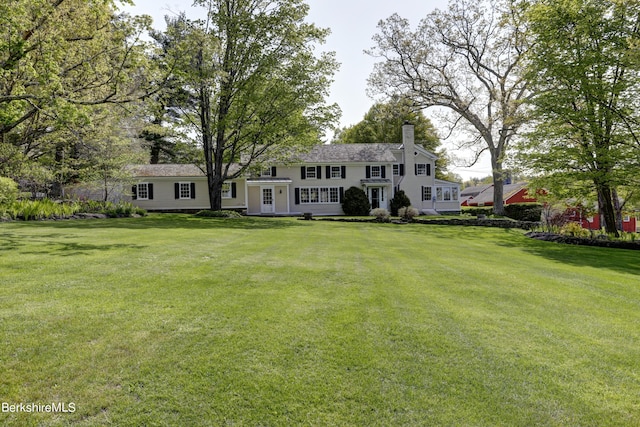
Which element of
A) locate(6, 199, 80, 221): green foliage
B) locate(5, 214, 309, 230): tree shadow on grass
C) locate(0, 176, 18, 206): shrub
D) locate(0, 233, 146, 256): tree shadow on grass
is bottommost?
locate(0, 233, 146, 256): tree shadow on grass

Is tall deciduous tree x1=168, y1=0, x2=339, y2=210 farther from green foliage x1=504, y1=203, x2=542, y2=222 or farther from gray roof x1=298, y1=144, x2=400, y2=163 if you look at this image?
green foliage x1=504, y1=203, x2=542, y2=222

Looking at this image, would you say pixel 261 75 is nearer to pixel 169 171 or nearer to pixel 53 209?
pixel 53 209

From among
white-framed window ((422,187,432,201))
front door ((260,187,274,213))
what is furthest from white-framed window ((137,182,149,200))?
white-framed window ((422,187,432,201))

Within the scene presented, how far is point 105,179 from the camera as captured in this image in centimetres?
2269

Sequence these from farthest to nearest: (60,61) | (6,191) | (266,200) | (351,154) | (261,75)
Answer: (351,154)
(266,200)
(261,75)
(6,191)
(60,61)

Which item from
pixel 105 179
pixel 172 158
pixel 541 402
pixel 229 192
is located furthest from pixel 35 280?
pixel 172 158

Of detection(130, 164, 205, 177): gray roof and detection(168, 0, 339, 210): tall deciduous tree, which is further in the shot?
detection(130, 164, 205, 177): gray roof

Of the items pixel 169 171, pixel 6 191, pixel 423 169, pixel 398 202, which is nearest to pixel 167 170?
pixel 169 171

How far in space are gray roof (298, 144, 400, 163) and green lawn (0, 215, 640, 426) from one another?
25874 mm

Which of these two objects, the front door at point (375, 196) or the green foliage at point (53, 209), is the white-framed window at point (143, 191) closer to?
the green foliage at point (53, 209)

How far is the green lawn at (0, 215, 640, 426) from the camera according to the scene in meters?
2.57

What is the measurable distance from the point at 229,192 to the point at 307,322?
27.8 m

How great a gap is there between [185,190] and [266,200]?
700 centimetres

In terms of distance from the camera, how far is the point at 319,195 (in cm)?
3161
